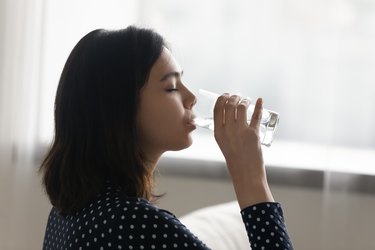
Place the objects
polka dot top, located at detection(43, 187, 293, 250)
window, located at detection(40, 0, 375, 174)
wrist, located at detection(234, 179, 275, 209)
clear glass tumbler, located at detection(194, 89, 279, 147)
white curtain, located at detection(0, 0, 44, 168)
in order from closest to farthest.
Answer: polka dot top, located at detection(43, 187, 293, 250) → wrist, located at detection(234, 179, 275, 209) → clear glass tumbler, located at detection(194, 89, 279, 147) → window, located at detection(40, 0, 375, 174) → white curtain, located at detection(0, 0, 44, 168)

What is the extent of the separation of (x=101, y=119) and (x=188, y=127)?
0.48ft

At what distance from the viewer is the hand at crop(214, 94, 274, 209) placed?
1161mm

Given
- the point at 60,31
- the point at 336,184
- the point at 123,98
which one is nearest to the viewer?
the point at 123,98

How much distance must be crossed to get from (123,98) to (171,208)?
125cm

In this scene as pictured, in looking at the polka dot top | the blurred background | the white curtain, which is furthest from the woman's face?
the white curtain

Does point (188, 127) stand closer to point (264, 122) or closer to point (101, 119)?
point (101, 119)

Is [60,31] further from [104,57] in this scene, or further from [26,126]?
[104,57]

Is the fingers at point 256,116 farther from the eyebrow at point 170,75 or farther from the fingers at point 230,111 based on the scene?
the eyebrow at point 170,75

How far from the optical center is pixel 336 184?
2162 millimetres

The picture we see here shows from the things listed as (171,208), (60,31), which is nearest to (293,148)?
(171,208)

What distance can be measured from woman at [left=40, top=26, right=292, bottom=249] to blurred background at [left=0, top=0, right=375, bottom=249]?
1.01 metres

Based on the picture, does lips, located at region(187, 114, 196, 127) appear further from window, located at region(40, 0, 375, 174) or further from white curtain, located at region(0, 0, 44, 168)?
white curtain, located at region(0, 0, 44, 168)

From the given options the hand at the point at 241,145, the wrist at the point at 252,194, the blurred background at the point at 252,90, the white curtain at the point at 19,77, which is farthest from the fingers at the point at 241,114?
the white curtain at the point at 19,77

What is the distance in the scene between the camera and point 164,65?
1.19 meters
